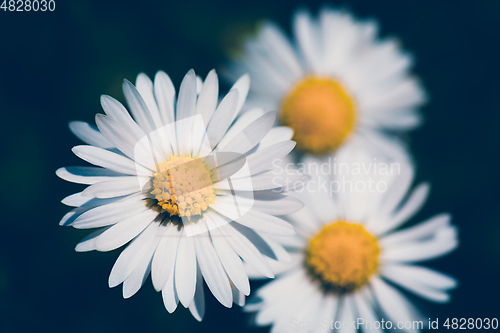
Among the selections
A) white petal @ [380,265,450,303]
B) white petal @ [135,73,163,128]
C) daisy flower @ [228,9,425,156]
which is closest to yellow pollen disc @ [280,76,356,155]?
daisy flower @ [228,9,425,156]

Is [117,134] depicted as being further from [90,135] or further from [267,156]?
[267,156]

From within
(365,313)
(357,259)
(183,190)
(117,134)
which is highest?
(117,134)

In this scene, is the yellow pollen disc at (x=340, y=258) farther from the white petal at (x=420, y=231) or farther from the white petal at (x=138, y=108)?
the white petal at (x=138, y=108)

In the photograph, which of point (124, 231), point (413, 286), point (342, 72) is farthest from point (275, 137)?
point (342, 72)

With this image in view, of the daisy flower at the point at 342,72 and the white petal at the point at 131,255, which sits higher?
the daisy flower at the point at 342,72

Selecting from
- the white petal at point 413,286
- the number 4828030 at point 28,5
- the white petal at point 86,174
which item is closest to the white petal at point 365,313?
the white petal at point 413,286

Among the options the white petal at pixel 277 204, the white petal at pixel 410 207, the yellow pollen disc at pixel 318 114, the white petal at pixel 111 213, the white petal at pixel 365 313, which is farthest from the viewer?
the yellow pollen disc at pixel 318 114

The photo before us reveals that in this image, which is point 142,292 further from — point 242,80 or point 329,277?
point 242,80
